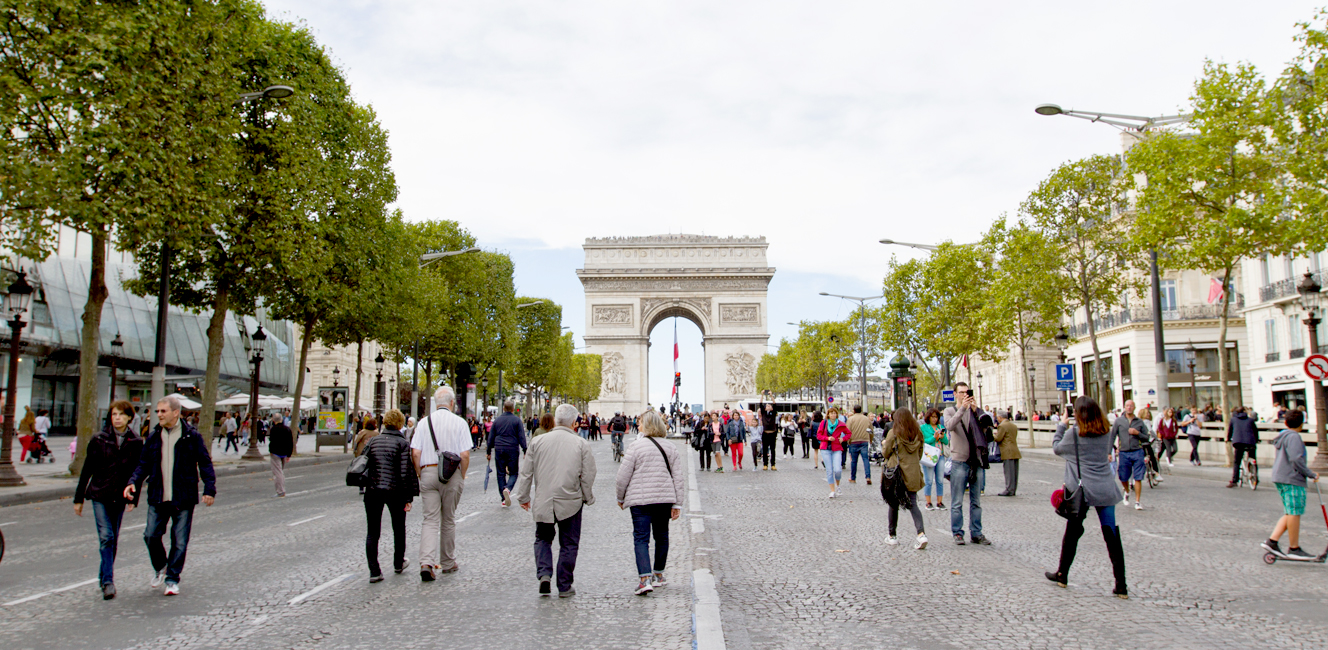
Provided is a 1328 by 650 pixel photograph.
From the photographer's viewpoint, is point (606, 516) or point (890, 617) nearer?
point (890, 617)

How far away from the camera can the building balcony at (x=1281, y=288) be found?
3222cm

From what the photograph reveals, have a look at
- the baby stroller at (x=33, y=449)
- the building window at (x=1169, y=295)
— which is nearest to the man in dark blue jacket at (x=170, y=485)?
the baby stroller at (x=33, y=449)

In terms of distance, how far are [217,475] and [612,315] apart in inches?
2286

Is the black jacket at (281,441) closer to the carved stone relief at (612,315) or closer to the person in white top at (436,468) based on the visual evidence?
the person in white top at (436,468)

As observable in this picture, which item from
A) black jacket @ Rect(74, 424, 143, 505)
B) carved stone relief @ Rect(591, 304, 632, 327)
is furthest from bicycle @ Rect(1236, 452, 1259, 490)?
carved stone relief @ Rect(591, 304, 632, 327)

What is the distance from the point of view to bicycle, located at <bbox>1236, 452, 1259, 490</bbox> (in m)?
17.6

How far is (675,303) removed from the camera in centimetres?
8181

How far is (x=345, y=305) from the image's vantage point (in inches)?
1136

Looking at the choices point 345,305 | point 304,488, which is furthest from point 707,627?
point 345,305

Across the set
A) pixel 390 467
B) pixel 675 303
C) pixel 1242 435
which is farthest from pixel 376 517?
pixel 675 303

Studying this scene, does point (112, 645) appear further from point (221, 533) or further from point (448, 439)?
point (221, 533)

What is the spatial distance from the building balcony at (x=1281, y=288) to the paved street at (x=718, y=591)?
954 inches

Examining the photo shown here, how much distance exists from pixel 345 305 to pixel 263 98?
6711 millimetres

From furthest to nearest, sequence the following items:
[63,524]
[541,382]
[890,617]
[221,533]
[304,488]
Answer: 1. [541,382]
2. [304,488]
3. [63,524]
4. [221,533]
5. [890,617]
